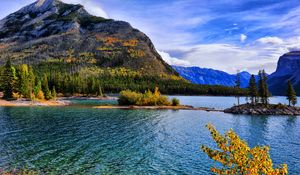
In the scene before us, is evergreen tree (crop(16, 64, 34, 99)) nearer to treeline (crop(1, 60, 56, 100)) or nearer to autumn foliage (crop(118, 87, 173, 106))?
treeline (crop(1, 60, 56, 100))

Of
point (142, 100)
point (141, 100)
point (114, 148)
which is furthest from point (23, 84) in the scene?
point (114, 148)

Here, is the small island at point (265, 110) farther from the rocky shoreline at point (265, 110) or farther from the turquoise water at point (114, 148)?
the turquoise water at point (114, 148)

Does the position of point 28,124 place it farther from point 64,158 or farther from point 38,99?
point 38,99

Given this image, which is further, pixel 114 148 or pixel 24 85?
pixel 24 85

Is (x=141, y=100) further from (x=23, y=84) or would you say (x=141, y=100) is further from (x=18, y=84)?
(x=18, y=84)

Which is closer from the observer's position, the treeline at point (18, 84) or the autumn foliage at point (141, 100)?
the treeline at point (18, 84)

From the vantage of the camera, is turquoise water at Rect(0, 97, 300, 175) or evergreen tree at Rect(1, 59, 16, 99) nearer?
turquoise water at Rect(0, 97, 300, 175)

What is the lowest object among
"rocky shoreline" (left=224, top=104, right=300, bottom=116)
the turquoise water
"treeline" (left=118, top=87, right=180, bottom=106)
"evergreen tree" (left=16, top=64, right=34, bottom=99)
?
the turquoise water

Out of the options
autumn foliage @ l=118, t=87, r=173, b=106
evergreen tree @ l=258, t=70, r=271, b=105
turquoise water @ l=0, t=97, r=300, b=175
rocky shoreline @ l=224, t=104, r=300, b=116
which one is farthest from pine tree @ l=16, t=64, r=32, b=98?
evergreen tree @ l=258, t=70, r=271, b=105

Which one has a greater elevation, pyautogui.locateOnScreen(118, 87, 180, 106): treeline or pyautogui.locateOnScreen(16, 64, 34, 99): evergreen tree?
pyautogui.locateOnScreen(16, 64, 34, 99): evergreen tree

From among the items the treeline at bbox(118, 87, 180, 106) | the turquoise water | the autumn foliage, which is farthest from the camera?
the treeline at bbox(118, 87, 180, 106)

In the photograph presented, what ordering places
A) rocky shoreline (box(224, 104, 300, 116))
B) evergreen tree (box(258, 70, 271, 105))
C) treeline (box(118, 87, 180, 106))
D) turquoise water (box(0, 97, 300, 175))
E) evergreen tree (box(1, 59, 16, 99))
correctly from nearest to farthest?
turquoise water (box(0, 97, 300, 175)), rocky shoreline (box(224, 104, 300, 116)), evergreen tree (box(258, 70, 271, 105)), evergreen tree (box(1, 59, 16, 99)), treeline (box(118, 87, 180, 106))

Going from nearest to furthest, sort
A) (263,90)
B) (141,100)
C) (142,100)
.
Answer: (263,90), (141,100), (142,100)

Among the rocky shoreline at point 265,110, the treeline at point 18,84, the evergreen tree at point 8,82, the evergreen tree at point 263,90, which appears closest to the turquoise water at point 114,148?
the rocky shoreline at point 265,110
